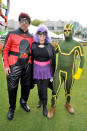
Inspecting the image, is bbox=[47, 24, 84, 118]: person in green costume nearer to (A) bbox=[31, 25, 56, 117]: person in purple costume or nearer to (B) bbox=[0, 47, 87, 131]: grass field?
(A) bbox=[31, 25, 56, 117]: person in purple costume

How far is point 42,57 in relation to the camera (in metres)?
2.03

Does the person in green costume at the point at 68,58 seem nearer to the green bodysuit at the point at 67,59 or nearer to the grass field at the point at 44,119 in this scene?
the green bodysuit at the point at 67,59

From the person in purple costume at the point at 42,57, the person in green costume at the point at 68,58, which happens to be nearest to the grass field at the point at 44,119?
the person in green costume at the point at 68,58

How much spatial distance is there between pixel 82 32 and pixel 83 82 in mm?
43243

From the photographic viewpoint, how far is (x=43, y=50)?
2.02 meters

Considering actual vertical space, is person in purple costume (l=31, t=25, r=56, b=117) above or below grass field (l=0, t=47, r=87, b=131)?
above

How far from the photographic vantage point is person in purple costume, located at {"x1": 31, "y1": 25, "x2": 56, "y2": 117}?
2014 millimetres

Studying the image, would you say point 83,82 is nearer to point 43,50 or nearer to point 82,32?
point 43,50

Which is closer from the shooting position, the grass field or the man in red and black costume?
the man in red and black costume

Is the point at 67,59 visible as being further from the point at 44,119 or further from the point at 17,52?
the point at 44,119

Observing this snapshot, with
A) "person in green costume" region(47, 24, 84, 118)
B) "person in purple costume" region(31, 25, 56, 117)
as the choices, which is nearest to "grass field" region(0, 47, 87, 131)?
"person in green costume" region(47, 24, 84, 118)

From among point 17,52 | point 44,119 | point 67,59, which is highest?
point 17,52

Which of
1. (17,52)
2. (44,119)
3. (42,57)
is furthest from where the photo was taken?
(44,119)

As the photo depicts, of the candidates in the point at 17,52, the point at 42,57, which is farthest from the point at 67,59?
the point at 17,52
